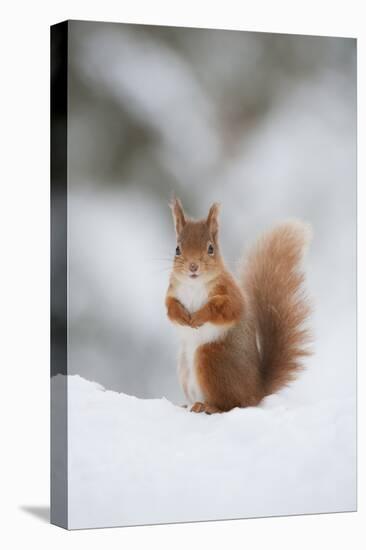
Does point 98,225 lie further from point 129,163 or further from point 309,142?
point 309,142

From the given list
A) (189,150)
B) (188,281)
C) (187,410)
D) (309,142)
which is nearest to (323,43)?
(309,142)

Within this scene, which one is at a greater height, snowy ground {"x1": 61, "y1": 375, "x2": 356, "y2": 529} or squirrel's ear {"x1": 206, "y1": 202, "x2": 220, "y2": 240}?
squirrel's ear {"x1": 206, "y1": 202, "x2": 220, "y2": 240}

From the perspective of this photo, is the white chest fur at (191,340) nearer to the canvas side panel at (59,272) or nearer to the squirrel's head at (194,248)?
the squirrel's head at (194,248)

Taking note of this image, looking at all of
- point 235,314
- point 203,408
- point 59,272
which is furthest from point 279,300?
point 59,272

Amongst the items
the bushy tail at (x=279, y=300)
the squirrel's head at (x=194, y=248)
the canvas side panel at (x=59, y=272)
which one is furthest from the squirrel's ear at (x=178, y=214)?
the canvas side panel at (x=59, y=272)

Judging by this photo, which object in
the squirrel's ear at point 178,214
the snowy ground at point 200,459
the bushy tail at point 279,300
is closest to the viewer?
the snowy ground at point 200,459

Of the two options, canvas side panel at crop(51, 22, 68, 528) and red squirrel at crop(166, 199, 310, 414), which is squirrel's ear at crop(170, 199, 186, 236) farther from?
canvas side panel at crop(51, 22, 68, 528)

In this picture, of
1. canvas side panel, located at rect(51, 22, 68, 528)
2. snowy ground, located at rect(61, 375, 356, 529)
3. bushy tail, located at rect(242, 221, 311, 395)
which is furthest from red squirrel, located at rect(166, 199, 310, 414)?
canvas side panel, located at rect(51, 22, 68, 528)
